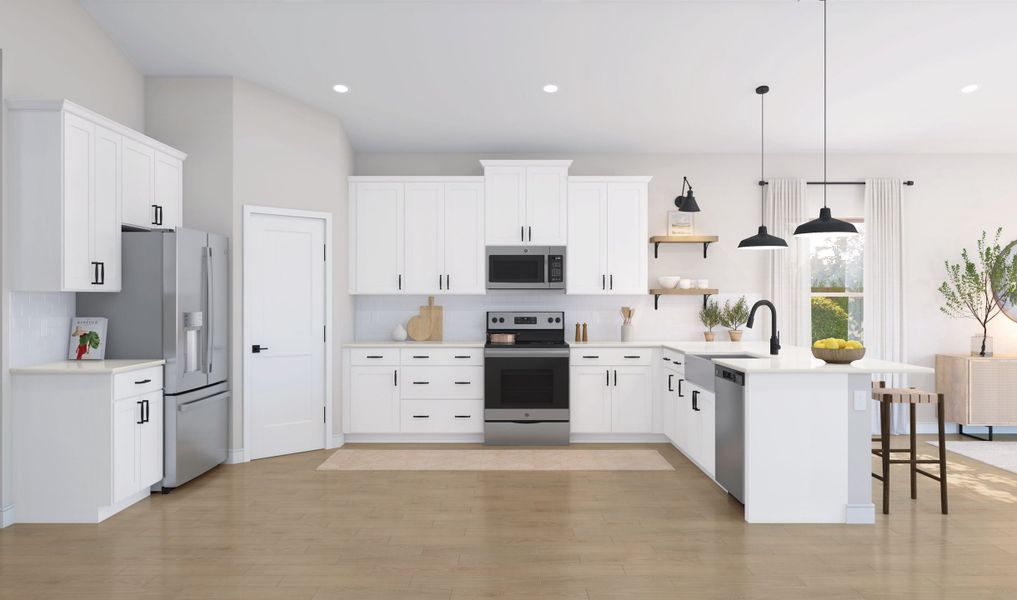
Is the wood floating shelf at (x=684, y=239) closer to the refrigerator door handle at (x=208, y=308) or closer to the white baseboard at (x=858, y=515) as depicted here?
the white baseboard at (x=858, y=515)

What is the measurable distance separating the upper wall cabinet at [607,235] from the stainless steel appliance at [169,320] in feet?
11.0

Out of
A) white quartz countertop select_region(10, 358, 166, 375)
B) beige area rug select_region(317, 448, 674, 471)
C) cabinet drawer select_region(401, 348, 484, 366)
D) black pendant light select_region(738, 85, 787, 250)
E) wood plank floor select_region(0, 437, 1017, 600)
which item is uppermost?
black pendant light select_region(738, 85, 787, 250)

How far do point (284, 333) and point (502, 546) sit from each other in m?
2.99


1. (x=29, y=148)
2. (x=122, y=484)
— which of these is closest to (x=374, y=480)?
(x=122, y=484)

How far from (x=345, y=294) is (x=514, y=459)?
233 centimetres

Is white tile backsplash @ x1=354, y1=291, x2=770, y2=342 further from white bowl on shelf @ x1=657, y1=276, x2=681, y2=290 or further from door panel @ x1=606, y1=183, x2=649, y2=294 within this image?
door panel @ x1=606, y1=183, x2=649, y2=294

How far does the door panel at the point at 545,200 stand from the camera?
5922 mm

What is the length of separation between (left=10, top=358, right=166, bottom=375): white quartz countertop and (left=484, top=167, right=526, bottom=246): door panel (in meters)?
3.14

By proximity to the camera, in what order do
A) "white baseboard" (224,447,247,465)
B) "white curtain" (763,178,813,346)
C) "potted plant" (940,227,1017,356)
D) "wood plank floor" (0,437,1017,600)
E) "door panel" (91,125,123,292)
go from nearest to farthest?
"wood plank floor" (0,437,1017,600) → "door panel" (91,125,123,292) → "white baseboard" (224,447,247,465) → "potted plant" (940,227,1017,356) → "white curtain" (763,178,813,346)

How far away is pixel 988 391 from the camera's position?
5.75m

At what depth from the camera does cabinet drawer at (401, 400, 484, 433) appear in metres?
5.70

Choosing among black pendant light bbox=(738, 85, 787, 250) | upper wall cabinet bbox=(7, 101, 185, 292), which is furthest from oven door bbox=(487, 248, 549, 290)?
upper wall cabinet bbox=(7, 101, 185, 292)

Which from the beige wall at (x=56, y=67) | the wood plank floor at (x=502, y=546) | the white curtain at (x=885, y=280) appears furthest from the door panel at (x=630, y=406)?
the beige wall at (x=56, y=67)

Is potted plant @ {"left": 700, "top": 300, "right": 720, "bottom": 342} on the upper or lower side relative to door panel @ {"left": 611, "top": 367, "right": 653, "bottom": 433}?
upper
